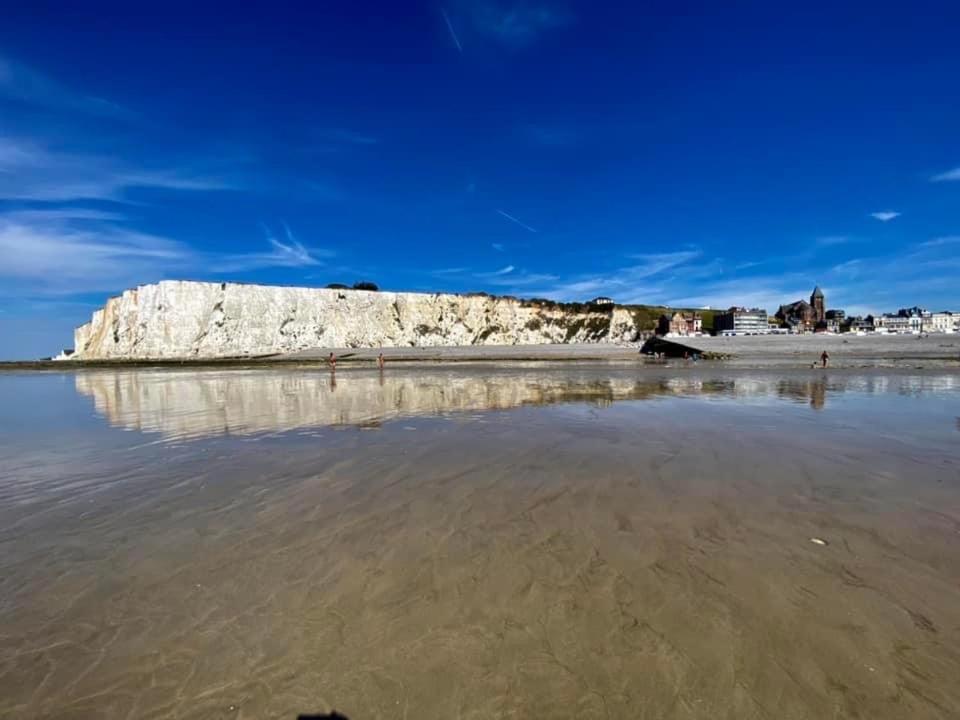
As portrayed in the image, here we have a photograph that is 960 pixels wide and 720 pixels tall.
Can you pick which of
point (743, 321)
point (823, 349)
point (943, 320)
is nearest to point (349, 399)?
point (823, 349)

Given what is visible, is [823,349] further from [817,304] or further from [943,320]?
[943,320]

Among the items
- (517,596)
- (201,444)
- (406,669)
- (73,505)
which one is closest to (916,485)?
(517,596)

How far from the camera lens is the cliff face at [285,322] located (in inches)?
2849

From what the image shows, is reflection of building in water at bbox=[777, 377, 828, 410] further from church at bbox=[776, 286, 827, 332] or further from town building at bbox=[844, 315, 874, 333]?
town building at bbox=[844, 315, 874, 333]

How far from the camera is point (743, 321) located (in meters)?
136

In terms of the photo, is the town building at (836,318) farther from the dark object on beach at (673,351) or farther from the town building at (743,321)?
the dark object on beach at (673,351)

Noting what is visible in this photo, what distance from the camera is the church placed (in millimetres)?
139875

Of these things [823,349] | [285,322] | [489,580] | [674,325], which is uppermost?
[285,322]

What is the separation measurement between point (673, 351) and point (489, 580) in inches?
2057

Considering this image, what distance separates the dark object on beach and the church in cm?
10958

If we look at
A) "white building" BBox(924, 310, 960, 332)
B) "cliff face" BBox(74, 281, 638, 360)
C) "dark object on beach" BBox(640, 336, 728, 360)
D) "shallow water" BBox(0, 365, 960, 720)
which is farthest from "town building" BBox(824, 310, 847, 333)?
"shallow water" BBox(0, 365, 960, 720)

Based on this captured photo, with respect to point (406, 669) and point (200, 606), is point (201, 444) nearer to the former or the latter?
point (200, 606)

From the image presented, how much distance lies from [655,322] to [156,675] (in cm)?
12476

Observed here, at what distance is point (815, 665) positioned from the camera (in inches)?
106
